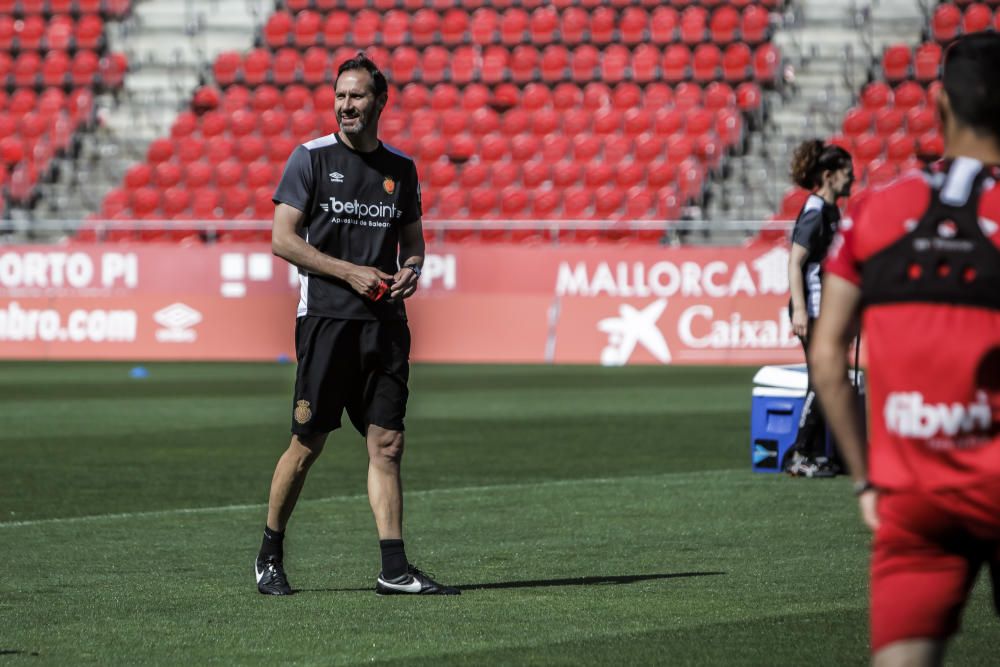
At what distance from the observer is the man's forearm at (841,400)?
365 centimetres

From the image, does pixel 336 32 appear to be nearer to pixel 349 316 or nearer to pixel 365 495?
pixel 365 495

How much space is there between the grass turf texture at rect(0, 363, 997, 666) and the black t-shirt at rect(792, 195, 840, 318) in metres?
1.25

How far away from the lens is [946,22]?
97.5 ft

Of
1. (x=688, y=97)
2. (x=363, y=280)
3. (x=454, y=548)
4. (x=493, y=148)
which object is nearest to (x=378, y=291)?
(x=363, y=280)

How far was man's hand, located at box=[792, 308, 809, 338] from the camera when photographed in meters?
11.1

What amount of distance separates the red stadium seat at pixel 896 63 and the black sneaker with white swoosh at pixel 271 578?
942 inches

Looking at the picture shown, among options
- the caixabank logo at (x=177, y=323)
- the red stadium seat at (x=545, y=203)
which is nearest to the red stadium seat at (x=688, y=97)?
the red stadium seat at (x=545, y=203)

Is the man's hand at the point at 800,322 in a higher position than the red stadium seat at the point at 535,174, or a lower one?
higher

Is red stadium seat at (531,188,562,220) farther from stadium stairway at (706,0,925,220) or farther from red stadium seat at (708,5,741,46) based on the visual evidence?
red stadium seat at (708,5,741,46)

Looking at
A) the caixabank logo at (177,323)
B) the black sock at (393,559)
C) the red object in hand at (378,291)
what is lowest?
the caixabank logo at (177,323)

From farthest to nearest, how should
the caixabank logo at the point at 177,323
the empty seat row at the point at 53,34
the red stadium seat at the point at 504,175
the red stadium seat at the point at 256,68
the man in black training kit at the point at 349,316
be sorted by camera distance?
the empty seat row at the point at 53,34, the red stadium seat at the point at 256,68, the red stadium seat at the point at 504,175, the caixabank logo at the point at 177,323, the man in black training kit at the point at 349,316

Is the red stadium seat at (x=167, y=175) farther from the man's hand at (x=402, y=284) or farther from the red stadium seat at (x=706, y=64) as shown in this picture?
the man's hand at (x=402, y=284)

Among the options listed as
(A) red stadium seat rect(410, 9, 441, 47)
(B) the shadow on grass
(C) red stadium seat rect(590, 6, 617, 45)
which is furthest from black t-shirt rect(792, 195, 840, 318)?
(A) red stadium seat rect(410, 9, 441, 47)

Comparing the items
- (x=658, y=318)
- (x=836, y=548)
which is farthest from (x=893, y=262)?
(x=658, y=318)
